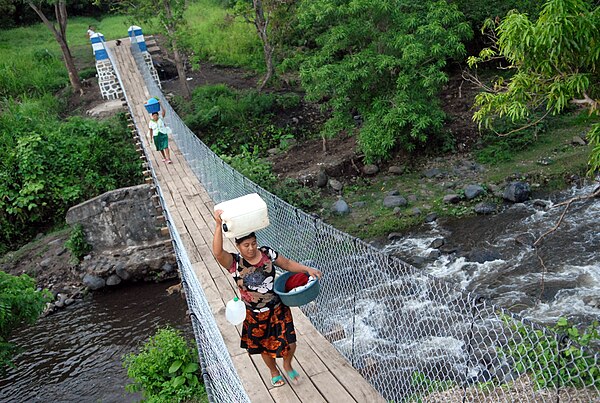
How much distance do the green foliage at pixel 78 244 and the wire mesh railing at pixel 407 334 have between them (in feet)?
12.5

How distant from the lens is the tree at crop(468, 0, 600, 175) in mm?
3695

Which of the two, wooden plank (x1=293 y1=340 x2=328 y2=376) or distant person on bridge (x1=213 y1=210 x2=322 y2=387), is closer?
distant person on bridge (x1=213 y1=210 x2=322 y2=387)

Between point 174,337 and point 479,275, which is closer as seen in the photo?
point 174,337

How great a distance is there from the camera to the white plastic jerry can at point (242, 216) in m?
3.14

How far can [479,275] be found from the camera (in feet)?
23.4

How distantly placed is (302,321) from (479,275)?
3.67m

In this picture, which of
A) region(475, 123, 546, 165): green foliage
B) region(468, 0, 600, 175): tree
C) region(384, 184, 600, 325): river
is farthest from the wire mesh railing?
region(475, 123, 546, 165): green foliage

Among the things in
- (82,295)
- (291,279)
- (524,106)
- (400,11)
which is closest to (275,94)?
(400,11)

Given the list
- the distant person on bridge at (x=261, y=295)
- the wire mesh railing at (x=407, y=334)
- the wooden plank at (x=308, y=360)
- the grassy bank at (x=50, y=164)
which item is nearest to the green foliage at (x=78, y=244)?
the grassy bank at (x=50, y=164)

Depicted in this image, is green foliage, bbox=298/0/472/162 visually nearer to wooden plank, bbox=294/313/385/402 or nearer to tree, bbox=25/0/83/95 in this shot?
wooden plank, bbox=294/313/385/402

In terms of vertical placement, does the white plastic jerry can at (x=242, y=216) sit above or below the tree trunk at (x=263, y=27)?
below

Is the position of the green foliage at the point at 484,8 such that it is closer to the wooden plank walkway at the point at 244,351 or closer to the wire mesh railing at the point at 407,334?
the wooden plank walkway at the point at 244,351

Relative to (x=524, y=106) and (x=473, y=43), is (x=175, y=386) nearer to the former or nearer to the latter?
(x=524, y=106)

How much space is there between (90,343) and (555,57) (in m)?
6.60
